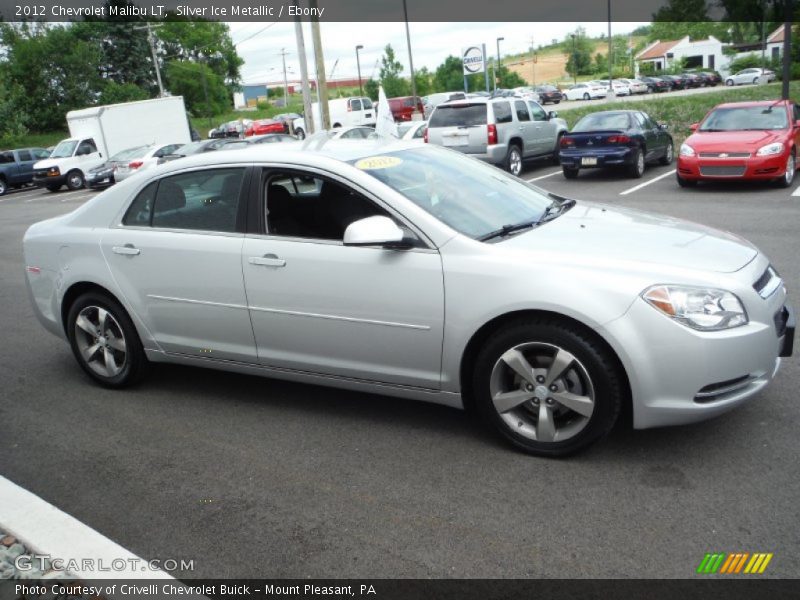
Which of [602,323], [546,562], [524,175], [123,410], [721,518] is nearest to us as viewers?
[546,562]

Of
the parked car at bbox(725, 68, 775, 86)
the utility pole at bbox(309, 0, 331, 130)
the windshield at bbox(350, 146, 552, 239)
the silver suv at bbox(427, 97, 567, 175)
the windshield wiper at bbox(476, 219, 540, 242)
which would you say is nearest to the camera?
the windshield wiper at bbox(476, 219, 540, 242)

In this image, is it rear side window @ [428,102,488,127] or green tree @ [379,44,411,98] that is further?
green tree @ [379,44,411,98]

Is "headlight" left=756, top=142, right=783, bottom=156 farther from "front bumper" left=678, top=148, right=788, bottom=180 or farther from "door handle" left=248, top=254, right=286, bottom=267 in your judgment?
"door handle" left=248, top=254, right=286, bottom=267

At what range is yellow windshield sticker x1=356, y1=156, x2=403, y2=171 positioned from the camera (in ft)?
13.6

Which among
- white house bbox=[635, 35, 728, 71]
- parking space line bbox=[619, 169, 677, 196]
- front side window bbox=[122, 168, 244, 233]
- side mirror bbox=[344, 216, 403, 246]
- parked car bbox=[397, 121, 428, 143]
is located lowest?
parking space line bbox=[619, 169, 677, 196]

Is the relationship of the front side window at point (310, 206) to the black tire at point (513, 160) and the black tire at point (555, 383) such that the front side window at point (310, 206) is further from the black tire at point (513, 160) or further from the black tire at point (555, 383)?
the black tire at point (513, 160)

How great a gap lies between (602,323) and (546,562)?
3.58 ft

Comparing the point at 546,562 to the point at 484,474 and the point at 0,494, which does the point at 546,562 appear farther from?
the point at 0,494

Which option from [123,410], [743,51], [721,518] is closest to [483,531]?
[721,518]

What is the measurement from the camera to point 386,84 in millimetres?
72250

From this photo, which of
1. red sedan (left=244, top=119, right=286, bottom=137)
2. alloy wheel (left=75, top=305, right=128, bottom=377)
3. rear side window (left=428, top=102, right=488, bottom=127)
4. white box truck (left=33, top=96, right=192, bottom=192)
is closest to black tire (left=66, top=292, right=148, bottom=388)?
alloy wheel (left=75, top=305, right=128, bottom=377)

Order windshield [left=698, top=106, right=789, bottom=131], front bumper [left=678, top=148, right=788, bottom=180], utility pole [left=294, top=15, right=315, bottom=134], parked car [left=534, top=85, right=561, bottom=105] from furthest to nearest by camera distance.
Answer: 1. parked car [left=534, top=85, right=561, bottom=105]
2. utility pole [left=294, top=15, right=315, bottom=134]
3. windshield [left=698, top=106, right=789, bottom=131]
4. front bumper [left=678, top=148, right=788, bottom=180]

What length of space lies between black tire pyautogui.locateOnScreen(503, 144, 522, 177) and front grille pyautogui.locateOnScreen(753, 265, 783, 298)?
1354 centimetres

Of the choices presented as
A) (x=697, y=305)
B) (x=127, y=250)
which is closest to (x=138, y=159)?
(x=127, y=250)
